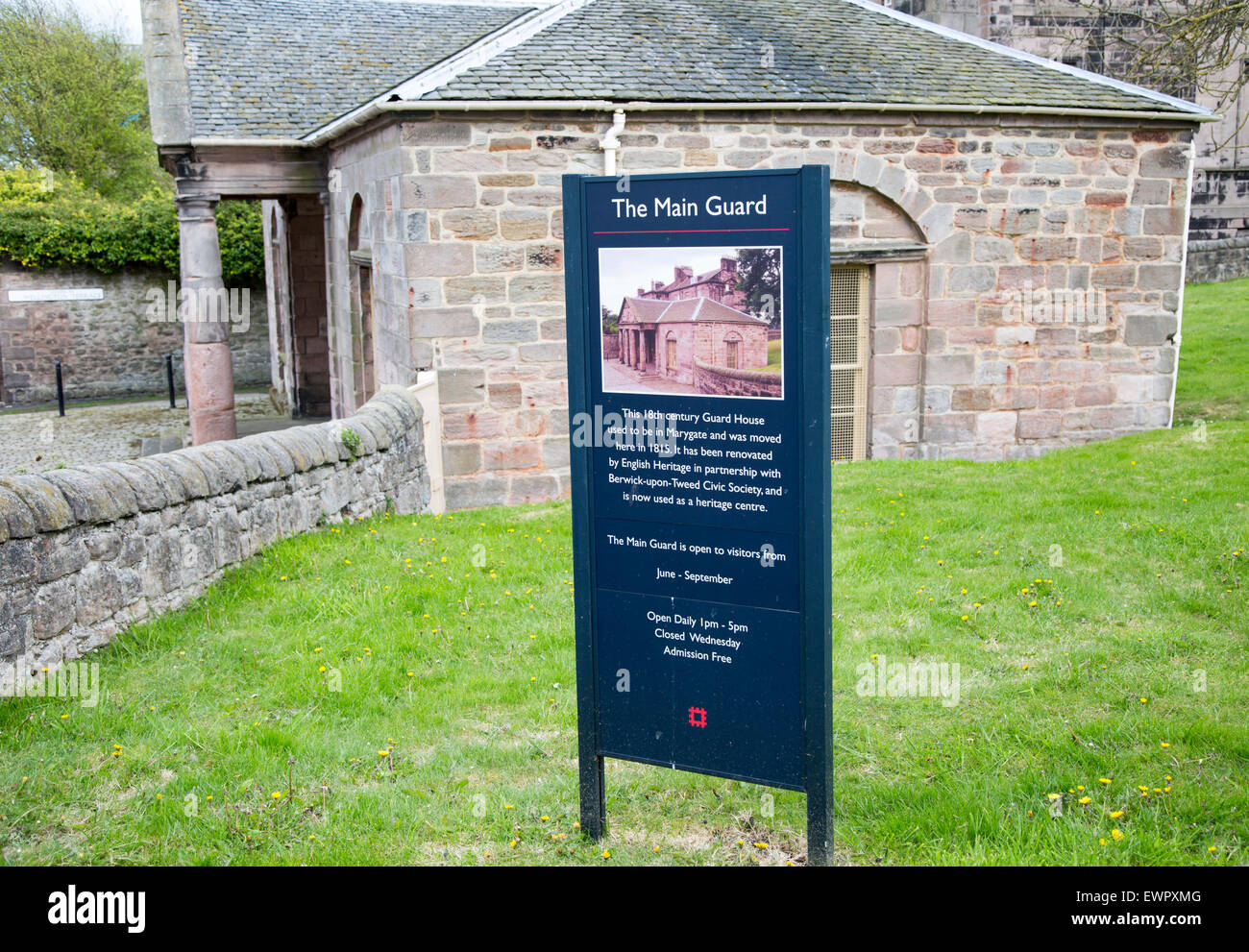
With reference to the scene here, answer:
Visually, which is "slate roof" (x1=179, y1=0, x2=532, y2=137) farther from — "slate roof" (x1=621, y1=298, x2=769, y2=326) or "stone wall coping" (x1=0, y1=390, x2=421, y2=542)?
"slate roof" (x1=621, y1=298, x2=769, y2=326)

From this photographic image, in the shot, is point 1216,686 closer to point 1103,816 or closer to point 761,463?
point 1103,816

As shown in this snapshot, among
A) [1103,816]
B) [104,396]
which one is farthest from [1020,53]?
[104,396]

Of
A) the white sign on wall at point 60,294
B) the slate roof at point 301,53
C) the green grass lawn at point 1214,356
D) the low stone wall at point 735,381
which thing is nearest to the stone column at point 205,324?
the slate roof at point 301,53

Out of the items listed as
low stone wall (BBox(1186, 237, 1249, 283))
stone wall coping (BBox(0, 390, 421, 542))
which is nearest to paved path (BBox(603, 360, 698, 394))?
stone wall coping (BBox(0, 390, 421, 542))

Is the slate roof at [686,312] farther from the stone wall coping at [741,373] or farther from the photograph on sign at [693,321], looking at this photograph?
the stone wall coping at [741,373]

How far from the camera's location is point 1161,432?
41.6 ft

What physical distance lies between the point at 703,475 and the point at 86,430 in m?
19.4

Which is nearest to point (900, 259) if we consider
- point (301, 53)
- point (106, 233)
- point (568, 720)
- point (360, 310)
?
point (360, 310)

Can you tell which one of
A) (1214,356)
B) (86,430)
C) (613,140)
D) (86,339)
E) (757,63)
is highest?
(757,63)

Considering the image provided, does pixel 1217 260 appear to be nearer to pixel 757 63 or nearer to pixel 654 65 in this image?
pixel 757 63

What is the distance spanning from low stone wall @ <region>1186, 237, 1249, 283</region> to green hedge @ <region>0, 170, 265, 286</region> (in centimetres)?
2078

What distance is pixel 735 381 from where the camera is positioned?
3.90 meters

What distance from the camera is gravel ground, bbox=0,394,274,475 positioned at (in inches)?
702

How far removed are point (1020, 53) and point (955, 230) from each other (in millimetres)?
2979
